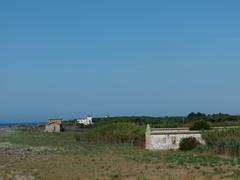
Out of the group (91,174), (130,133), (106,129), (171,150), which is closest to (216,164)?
(91,174)

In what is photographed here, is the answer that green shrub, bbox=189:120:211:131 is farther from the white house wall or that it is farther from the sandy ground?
the sandy ground

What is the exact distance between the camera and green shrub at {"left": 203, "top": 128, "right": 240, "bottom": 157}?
39.2m

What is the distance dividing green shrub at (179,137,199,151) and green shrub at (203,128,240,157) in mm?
1088

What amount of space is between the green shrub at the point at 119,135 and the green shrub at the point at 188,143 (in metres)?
9.55

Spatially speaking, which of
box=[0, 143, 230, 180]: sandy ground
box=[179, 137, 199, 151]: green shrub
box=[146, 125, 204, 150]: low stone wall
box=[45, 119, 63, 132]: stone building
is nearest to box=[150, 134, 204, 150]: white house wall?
box=[146, 125, 204, 150]: low stone wall

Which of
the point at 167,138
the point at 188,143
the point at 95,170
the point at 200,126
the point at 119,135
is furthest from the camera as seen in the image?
the point at 119,135

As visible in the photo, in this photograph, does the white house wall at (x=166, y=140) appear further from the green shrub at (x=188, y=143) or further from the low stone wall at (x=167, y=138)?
the green shrub at (x=188, y=143)

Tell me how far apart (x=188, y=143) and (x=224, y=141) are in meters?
6.92

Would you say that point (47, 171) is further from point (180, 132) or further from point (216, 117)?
point (216, 117)

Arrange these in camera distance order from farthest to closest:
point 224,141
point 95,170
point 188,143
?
point 188,143 < point 224,141 < point 95,170

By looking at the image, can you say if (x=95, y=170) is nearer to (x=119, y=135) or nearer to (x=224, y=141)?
(x=224, y=141)

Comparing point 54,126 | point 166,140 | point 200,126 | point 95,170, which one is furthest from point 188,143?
point 54,126

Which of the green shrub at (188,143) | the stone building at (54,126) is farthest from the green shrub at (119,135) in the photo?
the stone building at (54,126)

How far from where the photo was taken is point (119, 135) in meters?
61.4
